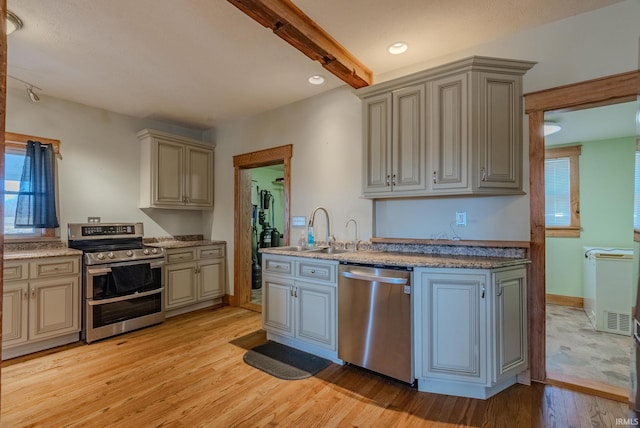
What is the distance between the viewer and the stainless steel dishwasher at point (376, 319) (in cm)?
221

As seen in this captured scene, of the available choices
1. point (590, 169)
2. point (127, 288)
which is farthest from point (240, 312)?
point (590, 169)

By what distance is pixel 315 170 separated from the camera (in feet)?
11.6

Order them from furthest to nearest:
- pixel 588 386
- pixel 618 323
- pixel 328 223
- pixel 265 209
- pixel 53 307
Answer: pixel 265 209 < pixel 328 223 < pixel 618 323 < pixel 53 307 < pixel 588 386

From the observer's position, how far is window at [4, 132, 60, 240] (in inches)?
124

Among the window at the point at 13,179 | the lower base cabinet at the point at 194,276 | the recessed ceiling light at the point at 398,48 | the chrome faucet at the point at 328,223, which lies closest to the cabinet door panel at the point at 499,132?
the recessed ceiling light at the point at 398,48

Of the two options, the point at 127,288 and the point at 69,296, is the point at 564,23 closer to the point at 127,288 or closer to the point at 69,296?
the point at 127,288

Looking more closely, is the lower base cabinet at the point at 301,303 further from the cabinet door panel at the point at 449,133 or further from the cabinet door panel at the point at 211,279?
the cabinet door panel at the point at 211,279

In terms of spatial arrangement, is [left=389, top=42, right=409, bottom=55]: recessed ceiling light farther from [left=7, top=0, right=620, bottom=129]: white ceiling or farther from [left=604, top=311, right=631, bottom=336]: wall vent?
Result: [left=604, top=311, right=631, bottom=336]: wall vent

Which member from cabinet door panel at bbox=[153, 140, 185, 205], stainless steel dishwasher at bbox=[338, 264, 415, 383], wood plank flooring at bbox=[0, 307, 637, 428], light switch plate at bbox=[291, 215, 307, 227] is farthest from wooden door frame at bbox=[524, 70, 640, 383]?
cabinet door panel at bbox=[153, 140, 185, 205]

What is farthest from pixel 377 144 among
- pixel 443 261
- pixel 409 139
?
pixel 443 261

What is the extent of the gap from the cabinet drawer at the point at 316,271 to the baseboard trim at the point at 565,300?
12.6 feet

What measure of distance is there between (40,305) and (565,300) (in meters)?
6.33

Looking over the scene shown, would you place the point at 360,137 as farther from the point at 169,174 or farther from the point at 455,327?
the point at 169,174

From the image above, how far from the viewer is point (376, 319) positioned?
2340 millimetres
